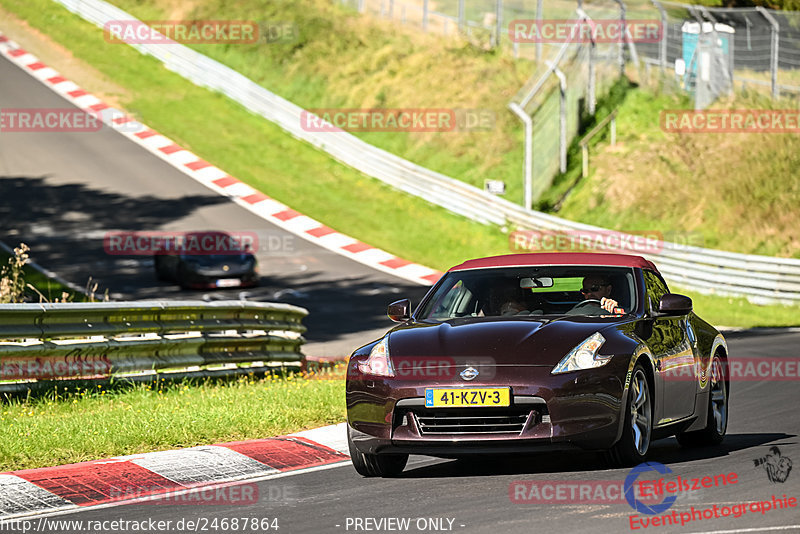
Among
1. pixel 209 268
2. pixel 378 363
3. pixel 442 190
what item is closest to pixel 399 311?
pixel 378 363

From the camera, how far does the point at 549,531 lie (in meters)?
6.04

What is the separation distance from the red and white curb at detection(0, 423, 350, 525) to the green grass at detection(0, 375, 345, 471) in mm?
229

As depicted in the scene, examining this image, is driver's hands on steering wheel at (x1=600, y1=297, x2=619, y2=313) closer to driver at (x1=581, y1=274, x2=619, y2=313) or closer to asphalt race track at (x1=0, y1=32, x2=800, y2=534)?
driver at (x1=581, y1=274, x2=619, y2=313)

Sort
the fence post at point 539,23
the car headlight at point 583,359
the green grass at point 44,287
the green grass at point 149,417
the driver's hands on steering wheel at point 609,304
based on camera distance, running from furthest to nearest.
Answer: the fence post at point 539,23 → the green grass at point 44,287 → the green grass at point 149,417 → the driver's hands on steering wheel at point 609,304 → the car headlight at point 583,359

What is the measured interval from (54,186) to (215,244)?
26.3ft

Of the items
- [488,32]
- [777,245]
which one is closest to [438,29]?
[488,32]

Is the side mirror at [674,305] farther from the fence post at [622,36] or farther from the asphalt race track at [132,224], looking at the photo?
the fence post at [622,36]

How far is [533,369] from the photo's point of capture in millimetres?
7422

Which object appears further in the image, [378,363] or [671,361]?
[671,361]

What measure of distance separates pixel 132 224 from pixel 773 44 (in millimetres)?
15914

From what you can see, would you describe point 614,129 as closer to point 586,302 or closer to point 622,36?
point 622,36

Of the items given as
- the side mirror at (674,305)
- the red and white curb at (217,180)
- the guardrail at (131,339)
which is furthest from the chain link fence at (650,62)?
the side mirror at (674,305)

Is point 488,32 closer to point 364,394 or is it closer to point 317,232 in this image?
point 317,232

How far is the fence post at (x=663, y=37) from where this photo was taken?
30.4 m
